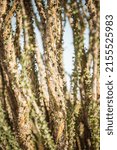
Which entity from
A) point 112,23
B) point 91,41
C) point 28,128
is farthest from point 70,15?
point 28,128

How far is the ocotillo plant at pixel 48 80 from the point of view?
294 centimetres

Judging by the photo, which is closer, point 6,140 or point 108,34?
point 108,34

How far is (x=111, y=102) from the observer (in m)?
2.82

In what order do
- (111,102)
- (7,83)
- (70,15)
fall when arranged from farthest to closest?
(70,15), (7,83), (111,102)

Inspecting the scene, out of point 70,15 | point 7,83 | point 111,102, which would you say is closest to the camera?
point 111,102

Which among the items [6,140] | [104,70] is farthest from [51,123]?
[104,70]

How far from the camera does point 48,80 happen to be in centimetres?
298

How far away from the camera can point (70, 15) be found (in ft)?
10.6

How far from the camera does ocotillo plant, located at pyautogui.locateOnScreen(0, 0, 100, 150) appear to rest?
9.64ft

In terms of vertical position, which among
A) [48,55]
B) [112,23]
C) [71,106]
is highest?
[112,23]

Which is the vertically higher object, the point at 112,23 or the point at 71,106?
the point at 112,23

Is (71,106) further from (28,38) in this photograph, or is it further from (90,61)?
(28,38)

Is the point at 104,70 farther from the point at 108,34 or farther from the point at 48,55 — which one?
the point at 48,55

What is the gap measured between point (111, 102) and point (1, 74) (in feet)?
3.57
